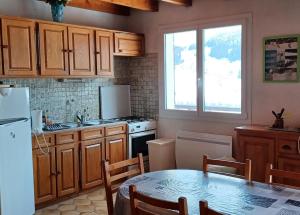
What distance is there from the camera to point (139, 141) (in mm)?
4938

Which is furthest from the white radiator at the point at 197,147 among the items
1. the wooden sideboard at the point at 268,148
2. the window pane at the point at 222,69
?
the wooden sideboard at the point at 268,148

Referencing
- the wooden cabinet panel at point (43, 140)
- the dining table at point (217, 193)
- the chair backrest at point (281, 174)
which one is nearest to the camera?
the dining table at point (217, 193)

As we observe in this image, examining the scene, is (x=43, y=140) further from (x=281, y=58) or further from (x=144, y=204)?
(x=281, y=58)

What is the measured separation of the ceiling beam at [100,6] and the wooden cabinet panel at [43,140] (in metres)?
1.88

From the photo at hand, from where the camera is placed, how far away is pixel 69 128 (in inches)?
160

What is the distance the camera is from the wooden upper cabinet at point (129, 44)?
486 cm

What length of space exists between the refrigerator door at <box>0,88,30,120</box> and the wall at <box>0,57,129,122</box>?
2.34 feet

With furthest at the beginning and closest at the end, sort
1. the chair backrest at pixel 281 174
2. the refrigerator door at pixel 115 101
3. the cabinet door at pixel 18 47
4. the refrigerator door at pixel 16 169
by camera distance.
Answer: the refrigerator door at pixel 115 101
the cabinet door at pixel 18 47
the refrigerator door at pixel 16 169
the chair backrest at pixel 281 174

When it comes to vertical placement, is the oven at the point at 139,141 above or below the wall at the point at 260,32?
below

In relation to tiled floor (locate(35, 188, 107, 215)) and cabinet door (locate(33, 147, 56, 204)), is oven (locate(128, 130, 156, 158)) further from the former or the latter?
cabinet door (locate(33, 147, 56, 204))

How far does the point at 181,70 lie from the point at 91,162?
188cm

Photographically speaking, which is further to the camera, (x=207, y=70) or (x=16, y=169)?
(x=207, y=70)

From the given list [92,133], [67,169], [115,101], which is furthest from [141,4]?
[67,169]

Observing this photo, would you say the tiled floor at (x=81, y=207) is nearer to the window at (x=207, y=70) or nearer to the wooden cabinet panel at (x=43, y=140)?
the wooden cabinet panel at (x=43, y=140)
